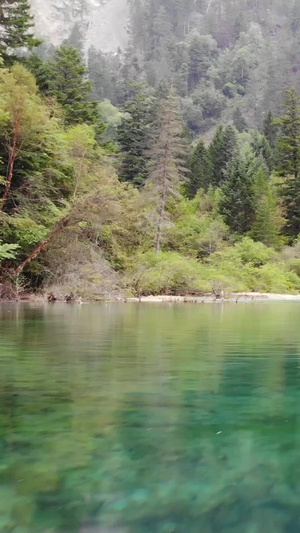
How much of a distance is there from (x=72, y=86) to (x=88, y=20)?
132m

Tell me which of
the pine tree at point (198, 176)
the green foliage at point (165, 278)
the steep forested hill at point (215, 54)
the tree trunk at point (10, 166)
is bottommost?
the green foliage at point (165, 278)

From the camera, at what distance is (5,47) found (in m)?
34.9

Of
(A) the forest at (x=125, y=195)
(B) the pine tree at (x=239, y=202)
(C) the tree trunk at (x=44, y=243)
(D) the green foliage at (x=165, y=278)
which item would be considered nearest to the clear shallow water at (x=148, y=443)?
(A) the forest at (x=125, y=195)

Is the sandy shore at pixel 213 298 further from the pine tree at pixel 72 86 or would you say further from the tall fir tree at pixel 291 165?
the pine tree at pixel 72 86

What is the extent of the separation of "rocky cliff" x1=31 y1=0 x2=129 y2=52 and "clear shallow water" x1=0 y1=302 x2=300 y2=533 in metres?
158

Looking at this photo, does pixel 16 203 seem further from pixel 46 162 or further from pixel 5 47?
pixel 5 47

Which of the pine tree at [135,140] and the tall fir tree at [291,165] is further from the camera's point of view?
the pine tree at [135,140]

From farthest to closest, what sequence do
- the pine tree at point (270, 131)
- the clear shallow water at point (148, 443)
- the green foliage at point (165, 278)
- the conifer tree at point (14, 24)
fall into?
the pine tree at point (270, 131), the conifer tree at point (14, 24), the green foliage at point (165, 278), the clear shallow water at point (148, 443)

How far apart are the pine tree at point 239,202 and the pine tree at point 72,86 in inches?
475

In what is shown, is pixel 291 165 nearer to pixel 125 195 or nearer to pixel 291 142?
pixel 291 142

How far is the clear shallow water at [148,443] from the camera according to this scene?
85.4 inches

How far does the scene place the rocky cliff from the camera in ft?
505

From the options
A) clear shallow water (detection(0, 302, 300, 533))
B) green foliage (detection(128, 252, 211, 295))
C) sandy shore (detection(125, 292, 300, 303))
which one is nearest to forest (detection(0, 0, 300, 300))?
green foliage (detection(128, 252, 211, 295))

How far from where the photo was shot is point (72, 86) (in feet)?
142
